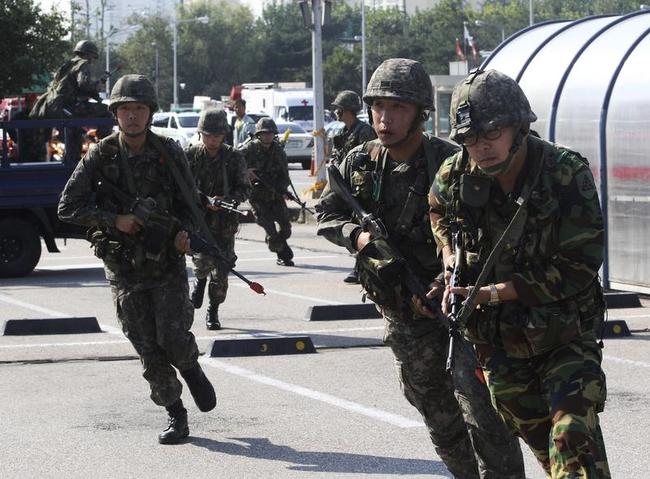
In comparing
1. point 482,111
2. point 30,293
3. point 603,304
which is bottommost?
point 30,293

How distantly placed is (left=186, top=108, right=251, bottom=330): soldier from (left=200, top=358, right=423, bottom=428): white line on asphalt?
1.56 m

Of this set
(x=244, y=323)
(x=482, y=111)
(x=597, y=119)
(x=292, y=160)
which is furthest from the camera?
(x=292, y=160)

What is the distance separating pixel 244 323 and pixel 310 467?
18.0 ft

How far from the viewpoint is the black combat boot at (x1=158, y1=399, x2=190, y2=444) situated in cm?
761

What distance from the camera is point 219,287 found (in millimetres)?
11867

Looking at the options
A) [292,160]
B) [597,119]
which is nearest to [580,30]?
[597,119]

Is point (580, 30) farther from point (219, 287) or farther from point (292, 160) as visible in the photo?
point (292, 160)

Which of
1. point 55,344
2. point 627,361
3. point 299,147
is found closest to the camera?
point 627,361

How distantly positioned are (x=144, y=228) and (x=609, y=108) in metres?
7.23

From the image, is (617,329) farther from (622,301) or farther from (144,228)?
(144,228)

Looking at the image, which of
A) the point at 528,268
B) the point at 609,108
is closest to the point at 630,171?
the point at 609,108

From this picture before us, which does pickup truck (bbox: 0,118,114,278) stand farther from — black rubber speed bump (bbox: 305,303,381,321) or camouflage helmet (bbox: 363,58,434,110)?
camouflage helmet (bbox: 363,58,434,110)

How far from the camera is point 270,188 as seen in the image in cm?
1716

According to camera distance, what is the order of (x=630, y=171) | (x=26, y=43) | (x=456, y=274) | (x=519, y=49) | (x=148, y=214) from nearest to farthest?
(x=456, y=274) < (x=148, y=214) < (x=630, y=171) < (x=519, y=49) < (x=26, y=43)
